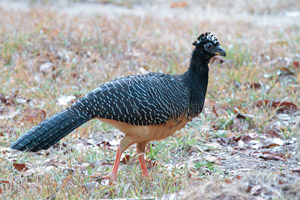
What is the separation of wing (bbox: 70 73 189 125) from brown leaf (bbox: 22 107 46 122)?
4.76ft

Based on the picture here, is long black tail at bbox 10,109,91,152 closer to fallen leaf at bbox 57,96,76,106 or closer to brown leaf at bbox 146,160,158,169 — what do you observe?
brown leaf at bbox 146,160,158,169

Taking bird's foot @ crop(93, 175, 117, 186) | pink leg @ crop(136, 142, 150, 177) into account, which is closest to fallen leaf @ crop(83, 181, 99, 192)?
bird's foot @ crop(93, 175, 117, 186)

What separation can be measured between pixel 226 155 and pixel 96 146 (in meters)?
1.46

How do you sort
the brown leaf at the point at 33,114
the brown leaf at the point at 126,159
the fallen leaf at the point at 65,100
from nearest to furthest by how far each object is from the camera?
the brown leaf at the point at 126,159 < the brown leaf at the point at 33,114 < the fallen leaf at the point at 65,100

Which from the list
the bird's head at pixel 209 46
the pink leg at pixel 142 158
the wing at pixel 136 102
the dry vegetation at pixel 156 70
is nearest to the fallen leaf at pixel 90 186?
the dry vegetation at pixel 156 70

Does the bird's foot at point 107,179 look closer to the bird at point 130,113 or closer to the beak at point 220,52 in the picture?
the bird at point 130,113

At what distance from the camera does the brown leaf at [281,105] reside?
19.4ft

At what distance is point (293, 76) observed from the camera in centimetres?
679

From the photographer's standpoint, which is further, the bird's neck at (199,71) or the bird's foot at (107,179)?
Answer: the bird's neck at (199,71)

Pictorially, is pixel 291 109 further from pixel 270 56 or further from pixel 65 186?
pixel 65 186

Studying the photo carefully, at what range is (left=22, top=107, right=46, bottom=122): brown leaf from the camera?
548 cm

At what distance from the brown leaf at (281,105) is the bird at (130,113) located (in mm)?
1862

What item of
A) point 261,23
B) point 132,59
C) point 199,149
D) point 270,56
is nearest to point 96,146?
point 199,149

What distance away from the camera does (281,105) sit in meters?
5.98
